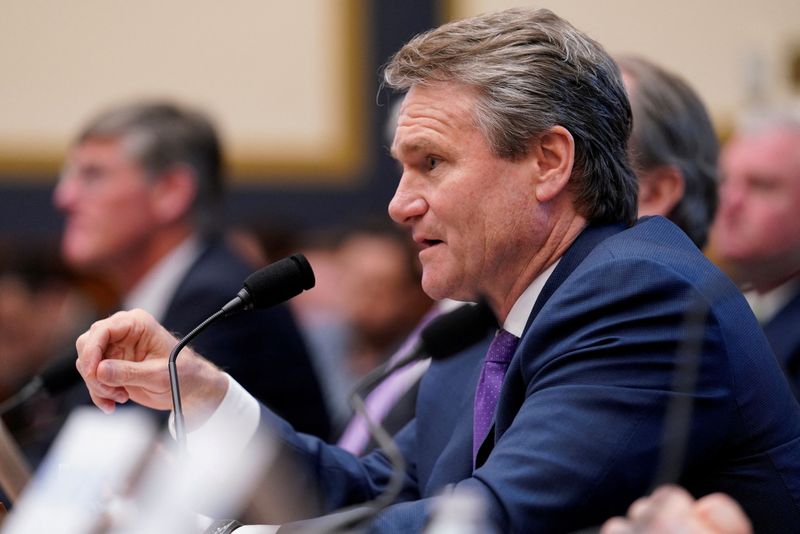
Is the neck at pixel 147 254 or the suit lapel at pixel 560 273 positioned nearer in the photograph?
the suit lapel at pixel 560 273

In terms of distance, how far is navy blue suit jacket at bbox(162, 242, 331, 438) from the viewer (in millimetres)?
2564

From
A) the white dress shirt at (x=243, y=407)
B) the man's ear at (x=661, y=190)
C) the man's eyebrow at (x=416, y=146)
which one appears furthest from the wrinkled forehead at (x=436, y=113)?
the man's ear at (x=661, y=190)

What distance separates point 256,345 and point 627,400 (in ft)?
4.84

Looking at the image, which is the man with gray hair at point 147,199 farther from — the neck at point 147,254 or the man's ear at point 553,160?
the man's ear at point 553,160

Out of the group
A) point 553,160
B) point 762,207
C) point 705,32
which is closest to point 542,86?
point 553,160

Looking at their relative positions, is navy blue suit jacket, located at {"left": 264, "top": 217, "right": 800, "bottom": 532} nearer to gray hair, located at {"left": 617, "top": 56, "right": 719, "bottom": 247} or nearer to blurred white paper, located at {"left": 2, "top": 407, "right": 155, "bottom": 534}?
blurred white paper, located at {"left": 2, "top": 407, "right": 155, "bottom": 534}

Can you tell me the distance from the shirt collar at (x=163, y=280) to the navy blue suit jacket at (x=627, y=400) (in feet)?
5.10

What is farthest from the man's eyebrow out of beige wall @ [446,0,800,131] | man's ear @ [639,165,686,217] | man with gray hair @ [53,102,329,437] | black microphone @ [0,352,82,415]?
beige wall @ [446,0,800,131]

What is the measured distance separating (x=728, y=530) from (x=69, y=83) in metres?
4.31

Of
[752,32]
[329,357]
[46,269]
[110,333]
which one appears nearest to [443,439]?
[110,333]

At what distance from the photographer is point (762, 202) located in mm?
2820

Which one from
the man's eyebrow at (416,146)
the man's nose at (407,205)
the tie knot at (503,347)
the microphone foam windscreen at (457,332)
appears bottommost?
the microphone foam windscreen at (457,332)

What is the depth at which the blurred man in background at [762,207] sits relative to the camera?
2654 mm

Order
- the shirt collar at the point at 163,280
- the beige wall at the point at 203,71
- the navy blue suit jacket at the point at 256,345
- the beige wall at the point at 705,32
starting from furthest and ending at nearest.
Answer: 1. the beige wall at the point at 705,32
2. the beige wall at the point at 203,71
3. the shirt collar at the point at 163,280
4. the navy blue suit jacket at the point at 256,345
